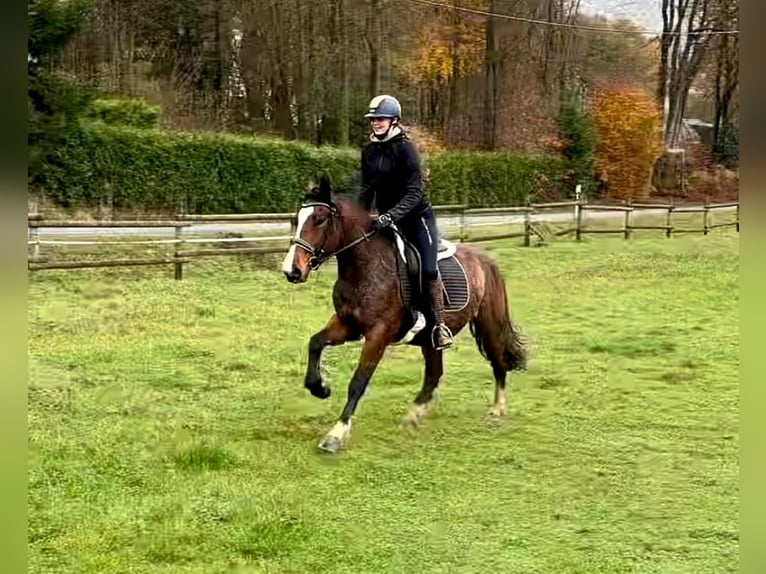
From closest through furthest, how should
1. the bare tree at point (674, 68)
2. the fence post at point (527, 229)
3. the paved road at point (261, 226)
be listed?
the paved road at point (261, 226) → the fence post at point (527, 229) → the bare tree at point (674, 68)

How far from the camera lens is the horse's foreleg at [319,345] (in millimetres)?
5410

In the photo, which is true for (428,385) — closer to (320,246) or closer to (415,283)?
(415,283)

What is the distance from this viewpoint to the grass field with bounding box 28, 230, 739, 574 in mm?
3795

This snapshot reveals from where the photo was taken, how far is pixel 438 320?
18.8 feet

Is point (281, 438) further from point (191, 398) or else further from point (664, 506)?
point (664, 506)

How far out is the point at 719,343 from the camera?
9.08 meters

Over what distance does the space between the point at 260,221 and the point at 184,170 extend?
440 cm

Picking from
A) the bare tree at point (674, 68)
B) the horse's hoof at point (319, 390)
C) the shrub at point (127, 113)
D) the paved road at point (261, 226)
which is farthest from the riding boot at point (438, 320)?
the bare tree at point (674, 68)

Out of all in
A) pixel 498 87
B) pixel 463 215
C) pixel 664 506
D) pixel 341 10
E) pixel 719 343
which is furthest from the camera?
pixel 498 87

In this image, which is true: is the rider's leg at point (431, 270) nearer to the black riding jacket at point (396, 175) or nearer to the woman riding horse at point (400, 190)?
the woman riding horse at point (400, 190)

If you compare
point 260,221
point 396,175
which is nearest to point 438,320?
point 396,175

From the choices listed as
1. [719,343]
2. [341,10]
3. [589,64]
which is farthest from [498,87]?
[719,343]

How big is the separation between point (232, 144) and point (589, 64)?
1336 cm

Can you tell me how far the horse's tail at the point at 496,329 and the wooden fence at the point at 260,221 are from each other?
175 cm
